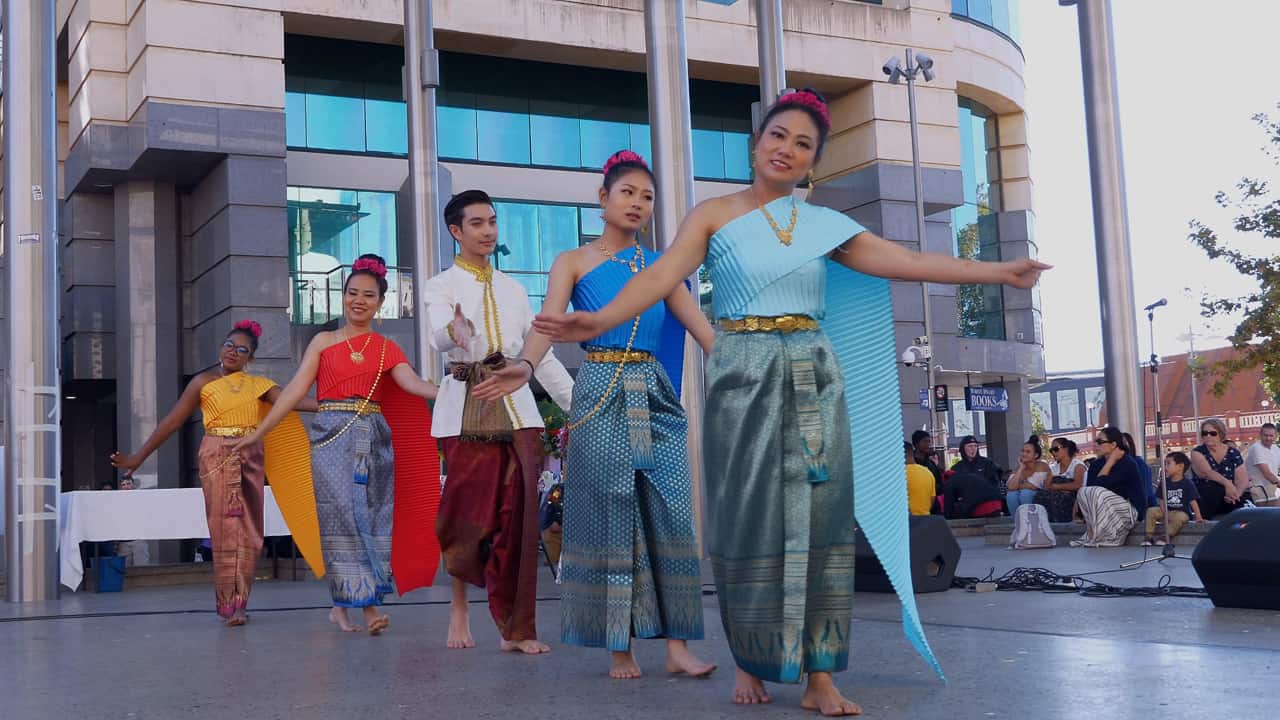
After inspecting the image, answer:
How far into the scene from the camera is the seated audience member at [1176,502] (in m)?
12.8

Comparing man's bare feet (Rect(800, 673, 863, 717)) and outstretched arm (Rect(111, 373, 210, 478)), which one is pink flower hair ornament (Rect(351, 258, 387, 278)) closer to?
outstretched arm (Rect(111, 373, 210, 478))

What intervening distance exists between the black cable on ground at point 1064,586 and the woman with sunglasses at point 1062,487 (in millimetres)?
6957

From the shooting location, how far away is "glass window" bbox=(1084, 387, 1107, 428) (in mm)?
72562

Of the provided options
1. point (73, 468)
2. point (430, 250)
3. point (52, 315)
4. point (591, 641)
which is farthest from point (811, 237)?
point (73, 468)

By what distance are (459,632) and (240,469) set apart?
287 cm

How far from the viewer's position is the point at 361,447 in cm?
712

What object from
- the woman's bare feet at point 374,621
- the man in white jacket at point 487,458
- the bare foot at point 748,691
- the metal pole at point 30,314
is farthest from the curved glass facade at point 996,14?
the bare foot at point 748,691

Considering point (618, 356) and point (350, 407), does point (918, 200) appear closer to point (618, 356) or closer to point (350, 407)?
point (350, 407)

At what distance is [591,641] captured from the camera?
480 cm

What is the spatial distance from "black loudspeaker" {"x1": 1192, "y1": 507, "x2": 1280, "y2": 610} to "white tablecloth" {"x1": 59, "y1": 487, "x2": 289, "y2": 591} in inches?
367

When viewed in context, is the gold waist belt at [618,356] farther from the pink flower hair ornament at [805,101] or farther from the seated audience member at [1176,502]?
the seated audience member at [1176,502]

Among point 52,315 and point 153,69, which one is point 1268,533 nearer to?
point 52,315

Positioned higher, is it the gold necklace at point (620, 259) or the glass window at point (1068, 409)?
the glass window at point (1068, 409)

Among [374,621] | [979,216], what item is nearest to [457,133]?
[979,216]
